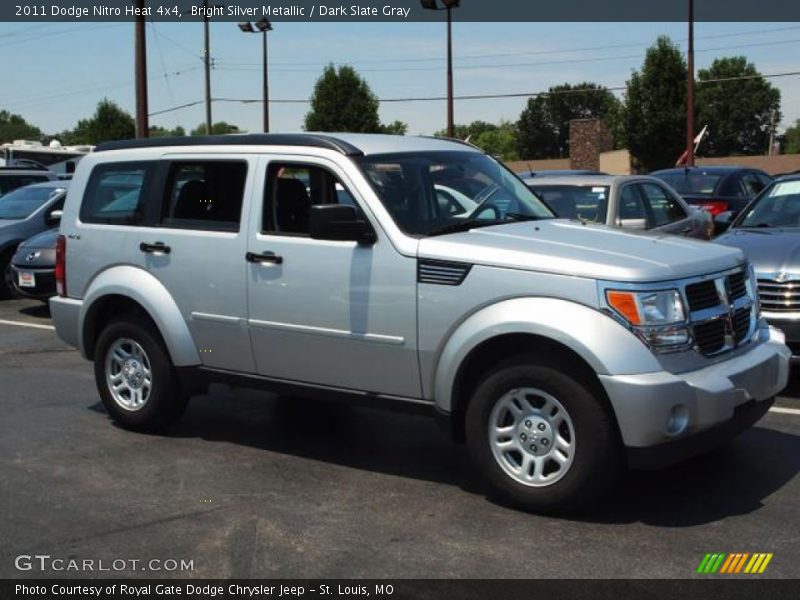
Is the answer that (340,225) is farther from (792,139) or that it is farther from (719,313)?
(792,139)

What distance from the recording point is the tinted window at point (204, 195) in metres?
6.12

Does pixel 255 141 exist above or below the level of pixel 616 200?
above

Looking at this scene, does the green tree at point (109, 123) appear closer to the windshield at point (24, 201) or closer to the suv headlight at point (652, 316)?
the windshield at point (24, 201)

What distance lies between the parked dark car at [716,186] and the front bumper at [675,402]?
948 centimetres

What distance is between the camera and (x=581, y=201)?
9.67m

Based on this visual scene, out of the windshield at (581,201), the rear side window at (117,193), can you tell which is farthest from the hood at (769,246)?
the rear side window at (117,193)

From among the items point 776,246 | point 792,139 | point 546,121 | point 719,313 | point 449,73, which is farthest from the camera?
point 792,139

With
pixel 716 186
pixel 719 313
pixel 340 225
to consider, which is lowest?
pixel 719 313

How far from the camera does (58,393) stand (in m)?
8.01

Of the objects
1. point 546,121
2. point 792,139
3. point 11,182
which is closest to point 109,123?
point 11,182

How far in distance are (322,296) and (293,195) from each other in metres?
0.77

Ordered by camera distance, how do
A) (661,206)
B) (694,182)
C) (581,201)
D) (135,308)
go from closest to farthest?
(135,308)
(581,201)
(661,206)
(694,182)

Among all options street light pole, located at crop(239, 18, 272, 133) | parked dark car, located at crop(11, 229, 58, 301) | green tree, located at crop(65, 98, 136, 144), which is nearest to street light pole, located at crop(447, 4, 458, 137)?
street light pole, located at crop(239, 18, 272, 133)
